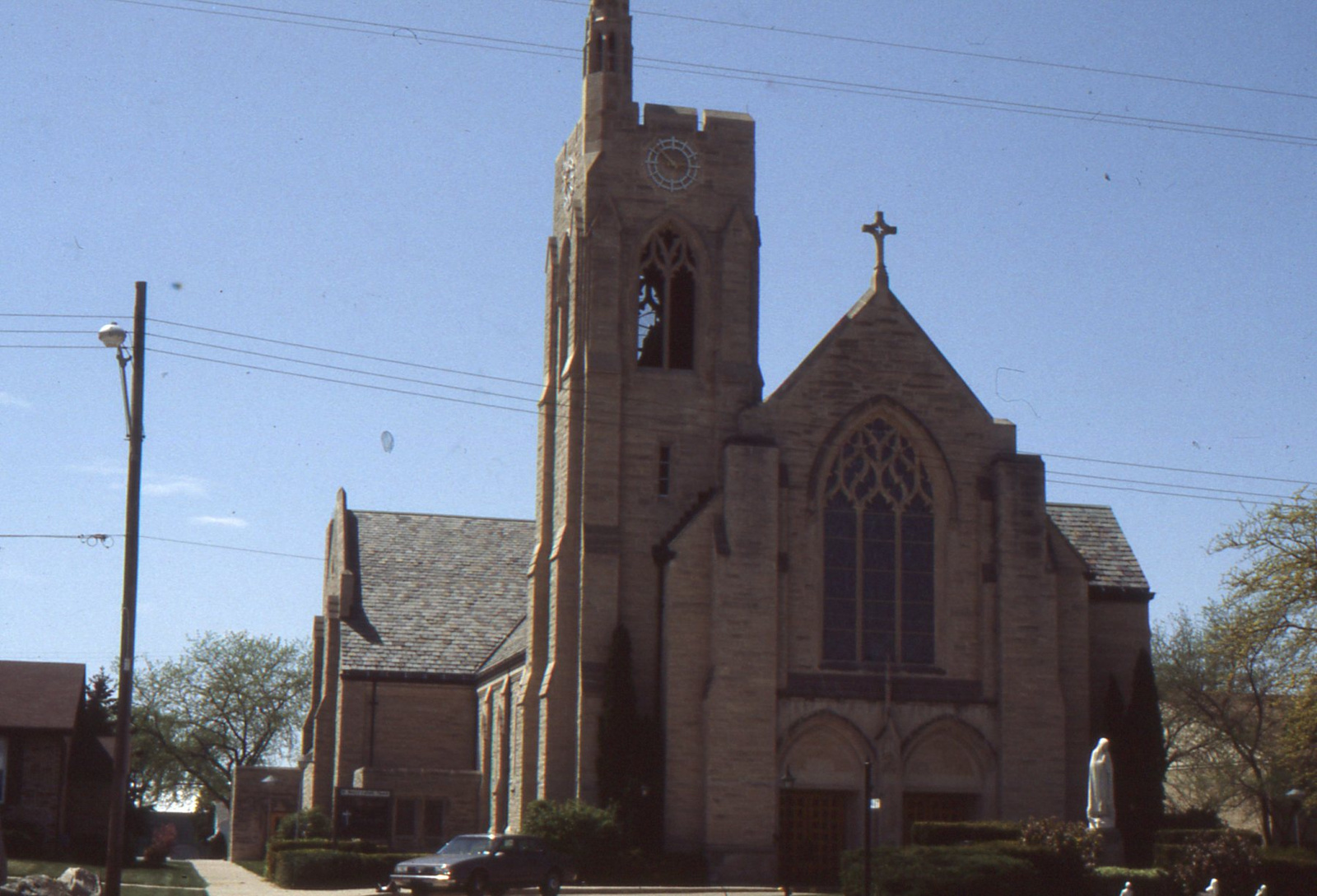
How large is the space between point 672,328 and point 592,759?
11839 mm

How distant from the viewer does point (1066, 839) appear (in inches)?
1302

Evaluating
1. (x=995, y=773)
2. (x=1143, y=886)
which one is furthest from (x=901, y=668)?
(x=1143, y=886)

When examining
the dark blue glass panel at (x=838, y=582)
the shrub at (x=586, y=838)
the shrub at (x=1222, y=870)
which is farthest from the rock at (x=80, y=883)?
the shrub at (x=1222, y=870)

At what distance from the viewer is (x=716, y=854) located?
130 ft

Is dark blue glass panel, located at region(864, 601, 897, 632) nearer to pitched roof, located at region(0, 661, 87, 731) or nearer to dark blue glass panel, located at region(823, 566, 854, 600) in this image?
dark blue glass panel, located at region(823, 566, 854, 600)

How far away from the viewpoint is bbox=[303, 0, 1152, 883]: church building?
4062cm

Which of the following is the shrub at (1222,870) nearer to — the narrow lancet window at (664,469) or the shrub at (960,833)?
the shrub at (960,833)

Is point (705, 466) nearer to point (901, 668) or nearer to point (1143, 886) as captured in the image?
point (901, 668)

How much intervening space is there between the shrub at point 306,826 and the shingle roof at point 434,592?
4.94 metres

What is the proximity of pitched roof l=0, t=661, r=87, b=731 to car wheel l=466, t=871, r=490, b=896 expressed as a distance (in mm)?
24187

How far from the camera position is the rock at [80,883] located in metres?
26.9

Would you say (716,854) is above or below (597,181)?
below

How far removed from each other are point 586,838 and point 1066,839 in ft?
37.9

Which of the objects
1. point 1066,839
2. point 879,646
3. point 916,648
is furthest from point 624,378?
point 1066,839
